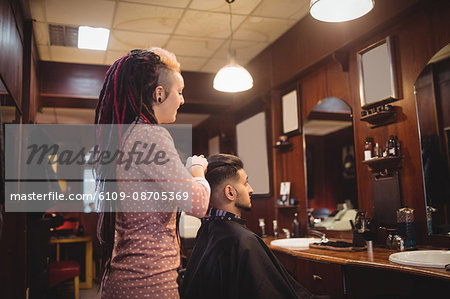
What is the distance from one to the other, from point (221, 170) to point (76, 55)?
3556 mm

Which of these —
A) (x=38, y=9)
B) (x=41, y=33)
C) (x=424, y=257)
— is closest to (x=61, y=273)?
(x=41, y=33)

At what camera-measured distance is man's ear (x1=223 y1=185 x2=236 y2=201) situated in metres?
1.92

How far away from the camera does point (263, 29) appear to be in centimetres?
416

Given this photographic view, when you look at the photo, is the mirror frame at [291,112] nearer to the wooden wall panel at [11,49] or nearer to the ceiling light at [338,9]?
the ceiling light at [338,9]

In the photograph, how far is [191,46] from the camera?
15.1 ft

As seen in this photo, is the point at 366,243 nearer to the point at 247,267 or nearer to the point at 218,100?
the point at 247,267

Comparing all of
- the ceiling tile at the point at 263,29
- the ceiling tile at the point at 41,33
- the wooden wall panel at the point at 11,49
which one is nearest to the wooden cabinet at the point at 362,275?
the ceiling tile at the point at 263,29

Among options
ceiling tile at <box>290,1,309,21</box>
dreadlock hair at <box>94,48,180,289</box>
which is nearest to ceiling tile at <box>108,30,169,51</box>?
ceiling tile at <box>290,1,309,21</box>

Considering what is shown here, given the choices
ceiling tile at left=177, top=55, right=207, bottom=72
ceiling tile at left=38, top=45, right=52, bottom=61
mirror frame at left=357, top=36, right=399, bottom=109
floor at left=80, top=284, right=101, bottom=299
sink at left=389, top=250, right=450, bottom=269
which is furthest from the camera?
floor at left=80, top=284, right=101, bottom=299

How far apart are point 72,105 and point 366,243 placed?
4.14 metres

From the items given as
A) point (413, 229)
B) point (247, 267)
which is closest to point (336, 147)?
point (413, 229)

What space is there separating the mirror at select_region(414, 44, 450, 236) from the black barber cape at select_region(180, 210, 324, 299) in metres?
1.11

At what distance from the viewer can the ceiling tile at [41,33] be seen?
13.1ft

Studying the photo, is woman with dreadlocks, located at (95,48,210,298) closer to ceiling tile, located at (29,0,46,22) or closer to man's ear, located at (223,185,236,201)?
man's ear, located at (223,185,236,201)
